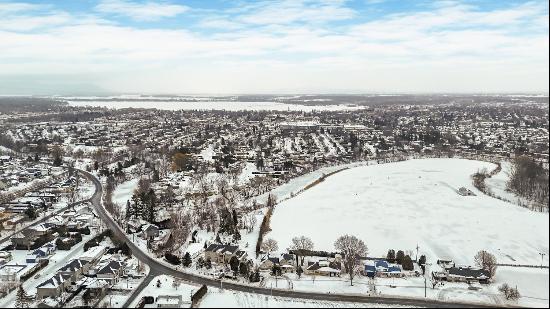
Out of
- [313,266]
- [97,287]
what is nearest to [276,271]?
[313,266]

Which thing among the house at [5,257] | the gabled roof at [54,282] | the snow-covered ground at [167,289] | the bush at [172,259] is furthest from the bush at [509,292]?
the house at [5,257]

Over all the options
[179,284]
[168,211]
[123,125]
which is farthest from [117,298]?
[123,125]

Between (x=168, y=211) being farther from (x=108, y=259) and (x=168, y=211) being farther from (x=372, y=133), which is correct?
(x=372, y=133)

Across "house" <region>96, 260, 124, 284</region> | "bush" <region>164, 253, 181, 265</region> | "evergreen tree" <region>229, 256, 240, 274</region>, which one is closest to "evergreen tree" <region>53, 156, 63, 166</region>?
"house" <region>96, 260, 124, 284</region>

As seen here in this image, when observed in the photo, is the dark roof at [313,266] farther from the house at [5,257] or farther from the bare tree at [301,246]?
the house at [5,257]

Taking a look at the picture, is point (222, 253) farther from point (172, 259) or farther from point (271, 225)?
point (271, 225)
